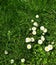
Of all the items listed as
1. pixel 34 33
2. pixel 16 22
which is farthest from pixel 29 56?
pixel 16 22

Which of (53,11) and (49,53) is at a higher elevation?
(53,11)

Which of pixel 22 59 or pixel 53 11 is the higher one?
pixel 53 11

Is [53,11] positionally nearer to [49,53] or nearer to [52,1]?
[52,1]

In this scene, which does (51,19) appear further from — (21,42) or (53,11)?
(21,42)

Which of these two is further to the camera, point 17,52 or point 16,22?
point 16,22

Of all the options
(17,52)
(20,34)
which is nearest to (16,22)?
(20,34)

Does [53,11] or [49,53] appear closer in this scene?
[49,53]
